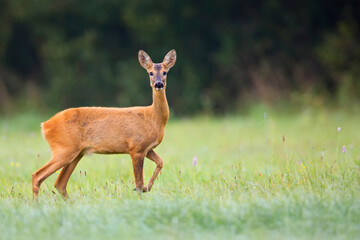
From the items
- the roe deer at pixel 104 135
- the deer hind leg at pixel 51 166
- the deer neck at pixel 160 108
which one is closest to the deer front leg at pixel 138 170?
the roe deer at pixel 104 135

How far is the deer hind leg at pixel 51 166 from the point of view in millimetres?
5859

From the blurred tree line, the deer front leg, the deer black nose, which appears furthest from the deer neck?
the blurred tree line

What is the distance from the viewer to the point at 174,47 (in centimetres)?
1794

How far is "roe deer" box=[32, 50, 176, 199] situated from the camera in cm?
595

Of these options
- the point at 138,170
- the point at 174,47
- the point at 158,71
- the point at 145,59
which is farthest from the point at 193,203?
the point at 174,47

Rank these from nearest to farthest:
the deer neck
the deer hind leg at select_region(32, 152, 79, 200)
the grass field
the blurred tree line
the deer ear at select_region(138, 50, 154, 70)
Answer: the grass field < the deer hind leg at select_region(32, 152, 79, 200) < the deer neck < the deer ear at select_region(138, 50, 154, 70) < the blurred tree line

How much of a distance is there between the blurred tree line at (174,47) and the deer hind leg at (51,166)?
11397 millimetres

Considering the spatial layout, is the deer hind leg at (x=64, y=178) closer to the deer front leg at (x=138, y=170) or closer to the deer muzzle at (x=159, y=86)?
the deer front leg at (x=138, y=170)

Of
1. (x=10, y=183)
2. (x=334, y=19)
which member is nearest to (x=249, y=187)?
(x=10, y=183)

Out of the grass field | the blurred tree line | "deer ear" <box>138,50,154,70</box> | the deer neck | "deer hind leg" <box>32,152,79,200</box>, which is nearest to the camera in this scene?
the grass field

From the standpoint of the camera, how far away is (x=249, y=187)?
18.6 feet

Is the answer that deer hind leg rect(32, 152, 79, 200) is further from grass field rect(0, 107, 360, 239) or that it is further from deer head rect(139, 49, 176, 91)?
deer head rect(139, 49, 176, 91)

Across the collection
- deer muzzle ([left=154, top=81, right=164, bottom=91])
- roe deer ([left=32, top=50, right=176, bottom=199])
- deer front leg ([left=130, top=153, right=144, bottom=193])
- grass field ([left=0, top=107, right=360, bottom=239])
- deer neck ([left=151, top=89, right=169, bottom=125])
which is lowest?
grass field ([left=0, top=107, right=360, bottom=239])

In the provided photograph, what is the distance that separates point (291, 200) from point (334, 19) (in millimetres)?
13408
